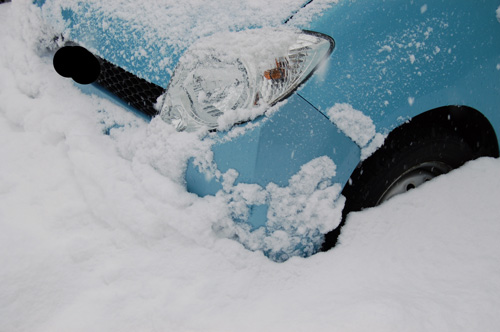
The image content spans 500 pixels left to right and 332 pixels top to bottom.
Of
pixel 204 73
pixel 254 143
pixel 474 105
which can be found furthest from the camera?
pixel 474 105

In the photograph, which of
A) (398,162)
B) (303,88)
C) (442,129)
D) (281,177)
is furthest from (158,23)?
(442,129)

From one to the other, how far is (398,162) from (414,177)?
0.28 metres

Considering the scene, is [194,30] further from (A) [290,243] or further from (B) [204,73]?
(A) [290,243]

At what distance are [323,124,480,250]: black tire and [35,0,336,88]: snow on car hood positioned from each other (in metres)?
0.61

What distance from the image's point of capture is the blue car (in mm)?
1192

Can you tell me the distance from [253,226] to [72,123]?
3.25 ft

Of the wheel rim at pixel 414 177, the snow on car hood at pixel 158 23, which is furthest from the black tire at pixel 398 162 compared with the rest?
the snow on car hood at pixel 158 23

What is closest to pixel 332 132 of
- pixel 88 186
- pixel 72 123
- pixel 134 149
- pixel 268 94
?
pixel 268 94

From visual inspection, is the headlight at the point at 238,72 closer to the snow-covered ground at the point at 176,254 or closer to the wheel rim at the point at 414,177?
the snow-covered ground at the point at 176,254

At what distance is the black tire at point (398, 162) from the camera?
1427 millimetres

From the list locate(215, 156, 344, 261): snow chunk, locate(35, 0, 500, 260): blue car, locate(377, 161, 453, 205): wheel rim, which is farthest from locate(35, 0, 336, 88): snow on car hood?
locate(377, 161, 453, 205): wheel rim

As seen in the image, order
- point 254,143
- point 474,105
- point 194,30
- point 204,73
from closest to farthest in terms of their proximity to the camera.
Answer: point 254,143, point 204,73, point 194,30, point 474,105

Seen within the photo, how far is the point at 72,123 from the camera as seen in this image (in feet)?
5.29

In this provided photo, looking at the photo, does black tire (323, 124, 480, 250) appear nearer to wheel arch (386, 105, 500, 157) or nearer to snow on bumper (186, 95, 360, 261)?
wheel arch (386, 105, 500, 157)
